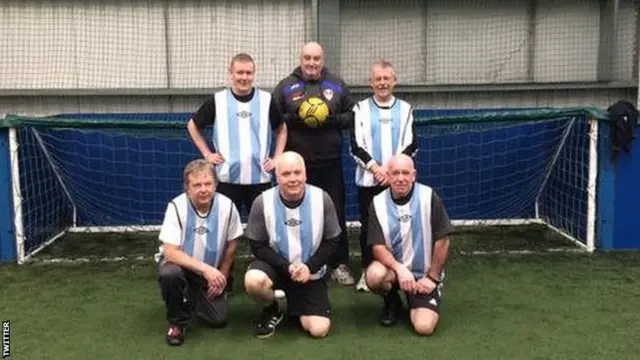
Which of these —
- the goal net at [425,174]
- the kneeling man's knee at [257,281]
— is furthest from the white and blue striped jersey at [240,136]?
the goal net at [425,174]

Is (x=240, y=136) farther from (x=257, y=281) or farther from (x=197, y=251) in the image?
(x=257, y=281)

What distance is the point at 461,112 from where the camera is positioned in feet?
21.7

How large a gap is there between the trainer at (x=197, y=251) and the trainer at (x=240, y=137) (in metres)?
0.50

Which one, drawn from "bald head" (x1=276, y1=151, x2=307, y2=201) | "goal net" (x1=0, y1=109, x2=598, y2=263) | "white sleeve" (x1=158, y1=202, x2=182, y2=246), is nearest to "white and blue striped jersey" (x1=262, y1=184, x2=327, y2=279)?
"bald head" (x1=276, y1=151, x2=307, y2=201)

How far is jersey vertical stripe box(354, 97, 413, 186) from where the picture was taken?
4223mm

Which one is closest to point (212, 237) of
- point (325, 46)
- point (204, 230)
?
point (204, 230)

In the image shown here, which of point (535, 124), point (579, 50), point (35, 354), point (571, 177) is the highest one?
point (579, 50)

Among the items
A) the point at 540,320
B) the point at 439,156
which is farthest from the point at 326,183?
the point at 439,156

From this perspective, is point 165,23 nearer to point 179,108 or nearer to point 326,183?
A: point 179,108

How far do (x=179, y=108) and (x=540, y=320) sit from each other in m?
4.81

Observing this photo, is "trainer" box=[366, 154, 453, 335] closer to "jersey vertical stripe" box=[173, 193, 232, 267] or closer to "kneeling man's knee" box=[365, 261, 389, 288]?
"kneeling man's knee" box=[365, 261, 389, 288]

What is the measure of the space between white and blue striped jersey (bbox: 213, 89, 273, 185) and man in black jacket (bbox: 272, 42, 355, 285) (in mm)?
150

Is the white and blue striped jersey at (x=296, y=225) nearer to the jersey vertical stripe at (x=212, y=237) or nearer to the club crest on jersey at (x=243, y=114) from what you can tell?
the jersey vertical stripe at (x=212, y=237)

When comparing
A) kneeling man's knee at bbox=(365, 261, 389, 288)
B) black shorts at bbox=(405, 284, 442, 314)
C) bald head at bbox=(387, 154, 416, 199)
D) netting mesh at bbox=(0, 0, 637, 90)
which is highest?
netting mesh at bbox=(0, 0, 637, 90)
